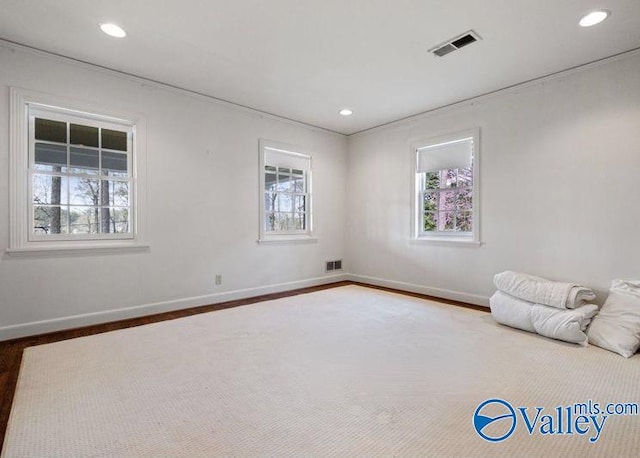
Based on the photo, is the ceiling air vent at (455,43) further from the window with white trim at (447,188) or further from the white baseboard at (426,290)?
the white baseboard at (426,290)

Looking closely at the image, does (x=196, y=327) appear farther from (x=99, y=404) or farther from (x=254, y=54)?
(x=254, y=54)

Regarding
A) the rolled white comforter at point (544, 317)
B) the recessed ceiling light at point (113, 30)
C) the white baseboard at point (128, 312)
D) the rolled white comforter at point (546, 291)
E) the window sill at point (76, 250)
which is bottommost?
the white baseboard at point (128, 312)

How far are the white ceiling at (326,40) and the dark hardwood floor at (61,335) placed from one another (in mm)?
2703

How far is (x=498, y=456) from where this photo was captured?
1.43 m

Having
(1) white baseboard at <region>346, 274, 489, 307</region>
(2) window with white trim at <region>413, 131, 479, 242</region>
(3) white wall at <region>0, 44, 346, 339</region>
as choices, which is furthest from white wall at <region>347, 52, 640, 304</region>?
(3) white wall at <region>0, 44, 346, 339</region>

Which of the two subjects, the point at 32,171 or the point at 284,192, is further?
the point at 284,192

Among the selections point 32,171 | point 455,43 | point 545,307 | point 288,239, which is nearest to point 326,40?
point 455,43

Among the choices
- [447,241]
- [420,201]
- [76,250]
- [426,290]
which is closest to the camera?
[76,250]

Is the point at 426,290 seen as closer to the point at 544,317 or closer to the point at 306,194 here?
the point at 544,317

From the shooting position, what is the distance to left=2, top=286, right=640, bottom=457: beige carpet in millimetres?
1512

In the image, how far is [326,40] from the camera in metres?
2.90

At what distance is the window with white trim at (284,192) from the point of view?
4.88 metres

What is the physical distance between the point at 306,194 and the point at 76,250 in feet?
10.5

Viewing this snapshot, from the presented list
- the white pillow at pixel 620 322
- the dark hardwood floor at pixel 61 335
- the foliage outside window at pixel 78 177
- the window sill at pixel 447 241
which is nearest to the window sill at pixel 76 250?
the foliage outside window at pixel 78 177
